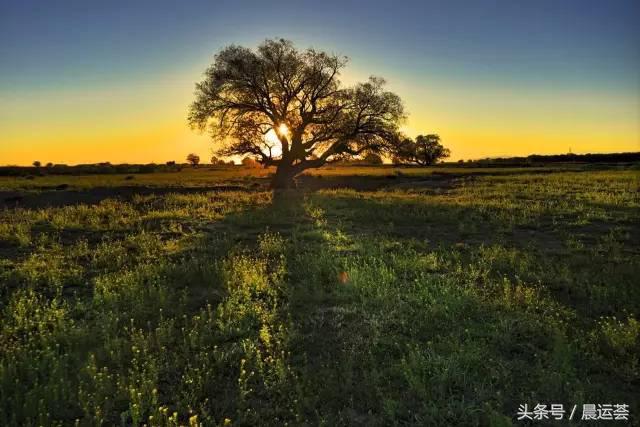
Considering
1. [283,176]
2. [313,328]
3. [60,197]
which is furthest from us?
[283,176]

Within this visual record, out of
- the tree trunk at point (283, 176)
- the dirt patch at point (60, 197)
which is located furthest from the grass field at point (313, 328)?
the tree trunk at point (283, 176)

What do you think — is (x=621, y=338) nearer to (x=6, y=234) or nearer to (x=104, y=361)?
(x=104, y=361)

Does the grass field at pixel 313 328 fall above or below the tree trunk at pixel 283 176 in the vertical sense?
below

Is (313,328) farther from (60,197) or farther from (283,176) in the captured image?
(283,176)

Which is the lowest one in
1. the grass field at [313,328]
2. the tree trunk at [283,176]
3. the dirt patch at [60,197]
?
the grass field at [313,328]

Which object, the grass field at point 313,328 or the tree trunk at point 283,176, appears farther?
the tree trunk at point 283,176

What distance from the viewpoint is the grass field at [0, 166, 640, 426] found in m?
5.77

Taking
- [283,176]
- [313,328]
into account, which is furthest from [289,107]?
[313,328]

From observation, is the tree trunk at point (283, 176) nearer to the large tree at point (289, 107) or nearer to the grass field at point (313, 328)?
the large tree at point (289, 107)

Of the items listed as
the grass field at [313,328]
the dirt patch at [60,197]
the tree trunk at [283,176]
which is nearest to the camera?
the grass field at [313,328]

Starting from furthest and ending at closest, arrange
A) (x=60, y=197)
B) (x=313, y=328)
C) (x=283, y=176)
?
(x=283, y=176)
(x=60, y=197)
(x=313, y=328)

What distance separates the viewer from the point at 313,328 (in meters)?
8.00

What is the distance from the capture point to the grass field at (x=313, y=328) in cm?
577

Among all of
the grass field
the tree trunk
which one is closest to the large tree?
the tree trunk
